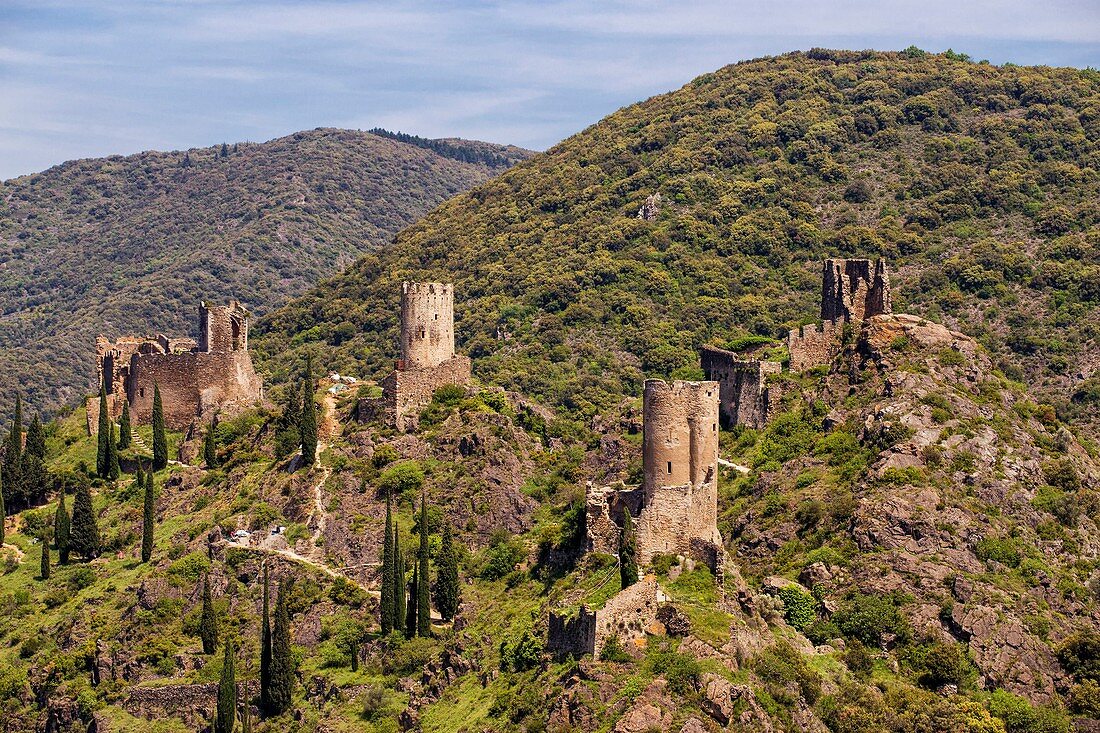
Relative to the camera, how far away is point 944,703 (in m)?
62.5

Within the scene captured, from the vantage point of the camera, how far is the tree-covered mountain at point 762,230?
11431cm

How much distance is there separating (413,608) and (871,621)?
17997mm

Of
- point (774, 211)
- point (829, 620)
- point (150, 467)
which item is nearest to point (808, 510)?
point (829, 620)

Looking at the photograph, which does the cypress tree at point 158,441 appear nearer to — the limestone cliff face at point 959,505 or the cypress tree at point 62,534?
the cypress tree at point 62,534

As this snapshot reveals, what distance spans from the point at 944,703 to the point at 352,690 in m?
22.2

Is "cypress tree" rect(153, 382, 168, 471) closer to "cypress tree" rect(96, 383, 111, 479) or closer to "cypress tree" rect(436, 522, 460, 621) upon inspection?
"cypress tree" rect(96, 383, 111, 479)

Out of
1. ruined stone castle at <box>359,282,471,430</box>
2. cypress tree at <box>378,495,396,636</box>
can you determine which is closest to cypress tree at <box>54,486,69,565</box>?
ruined stone castle at <box>359,282,471,430</box>

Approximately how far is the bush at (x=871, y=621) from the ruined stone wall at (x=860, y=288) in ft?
71.0

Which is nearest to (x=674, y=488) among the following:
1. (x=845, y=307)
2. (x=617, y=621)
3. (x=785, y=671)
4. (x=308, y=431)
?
(x=617, y=621)

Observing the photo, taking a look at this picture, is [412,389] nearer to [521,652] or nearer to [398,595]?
[398,595]

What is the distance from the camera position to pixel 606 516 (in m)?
66.7

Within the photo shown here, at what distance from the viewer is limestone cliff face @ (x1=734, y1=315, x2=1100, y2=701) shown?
67875mm

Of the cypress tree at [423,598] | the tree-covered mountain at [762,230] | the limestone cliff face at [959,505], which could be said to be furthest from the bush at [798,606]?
the tree-covered mountain at [762,230]

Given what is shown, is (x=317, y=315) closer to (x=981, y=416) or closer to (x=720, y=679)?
(x=981, y=416)
